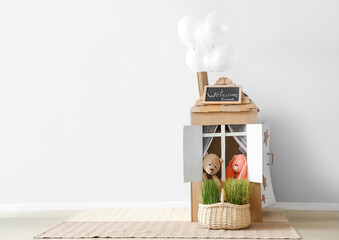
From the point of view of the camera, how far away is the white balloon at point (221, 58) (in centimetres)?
341

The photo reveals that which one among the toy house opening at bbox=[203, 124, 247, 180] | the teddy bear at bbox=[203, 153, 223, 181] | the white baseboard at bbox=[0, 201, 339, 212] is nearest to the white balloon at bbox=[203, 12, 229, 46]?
the toy house opening at bbox=[203, 124, 247, 180]

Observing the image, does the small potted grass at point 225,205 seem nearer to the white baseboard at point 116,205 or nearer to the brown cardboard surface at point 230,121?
the brown cardboard surface at point 230,121

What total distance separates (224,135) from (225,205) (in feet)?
1.69

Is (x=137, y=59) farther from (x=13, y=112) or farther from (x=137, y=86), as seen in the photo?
(x=13, y=112)

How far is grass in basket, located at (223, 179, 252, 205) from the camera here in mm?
3119

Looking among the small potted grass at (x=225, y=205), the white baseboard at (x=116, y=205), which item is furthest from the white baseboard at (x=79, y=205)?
the small potted grass at (x=225, y=205)

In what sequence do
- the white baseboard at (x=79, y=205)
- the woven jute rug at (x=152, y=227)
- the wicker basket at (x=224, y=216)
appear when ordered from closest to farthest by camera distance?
1. the woven jute rug at (x=152, y=227)
2. the wicker basket at (x=224, y=216)
3. the white baseboard at (x=79, y=205)

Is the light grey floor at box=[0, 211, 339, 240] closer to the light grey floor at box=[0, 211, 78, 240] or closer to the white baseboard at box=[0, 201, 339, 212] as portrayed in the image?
the light grey floor at box=[0, 211, 78, 240]

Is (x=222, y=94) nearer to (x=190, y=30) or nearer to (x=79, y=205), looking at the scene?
(x=190, y=30)

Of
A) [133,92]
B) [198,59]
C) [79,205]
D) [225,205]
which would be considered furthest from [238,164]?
[79,205]

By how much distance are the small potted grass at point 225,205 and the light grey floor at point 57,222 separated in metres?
0.36

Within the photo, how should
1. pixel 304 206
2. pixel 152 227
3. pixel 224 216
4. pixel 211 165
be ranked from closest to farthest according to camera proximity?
pixel 224 216, pixel 152 227, pixel 211 165, pixel 304 206

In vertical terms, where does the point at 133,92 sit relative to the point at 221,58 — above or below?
below

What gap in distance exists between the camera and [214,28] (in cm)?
336
